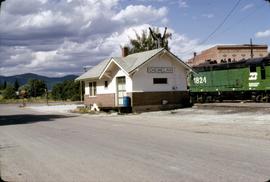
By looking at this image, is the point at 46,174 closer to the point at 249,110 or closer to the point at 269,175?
the point at 269,175

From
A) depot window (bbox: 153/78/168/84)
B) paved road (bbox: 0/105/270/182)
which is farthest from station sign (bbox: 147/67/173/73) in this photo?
paved road (bbox: 0/105/270/182)

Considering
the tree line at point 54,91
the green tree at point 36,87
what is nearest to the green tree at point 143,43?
the tree line at point 54,91

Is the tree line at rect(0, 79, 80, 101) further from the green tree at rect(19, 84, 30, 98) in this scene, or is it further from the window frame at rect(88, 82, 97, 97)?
the window frame at rect(88, 82, 97, 97)

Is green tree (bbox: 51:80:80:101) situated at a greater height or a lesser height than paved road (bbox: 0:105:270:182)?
greater

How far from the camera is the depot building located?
1462 inches

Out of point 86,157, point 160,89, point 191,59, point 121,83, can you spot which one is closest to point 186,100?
point 160,89

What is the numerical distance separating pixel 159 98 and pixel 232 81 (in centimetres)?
663

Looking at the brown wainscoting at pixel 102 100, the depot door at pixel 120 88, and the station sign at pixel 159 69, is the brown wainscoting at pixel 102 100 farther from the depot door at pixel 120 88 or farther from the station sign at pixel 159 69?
the station sign at pixel 159 69

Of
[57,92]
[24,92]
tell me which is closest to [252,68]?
[57,92]

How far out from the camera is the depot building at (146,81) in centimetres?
3712

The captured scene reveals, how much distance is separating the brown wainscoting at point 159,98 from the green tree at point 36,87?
3596 inches

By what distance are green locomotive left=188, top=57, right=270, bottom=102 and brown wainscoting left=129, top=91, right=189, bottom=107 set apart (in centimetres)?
387

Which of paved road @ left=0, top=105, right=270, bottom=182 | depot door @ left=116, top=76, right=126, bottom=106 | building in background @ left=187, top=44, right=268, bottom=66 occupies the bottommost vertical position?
paved road @ left=0, top=105, right=270, bottom=182

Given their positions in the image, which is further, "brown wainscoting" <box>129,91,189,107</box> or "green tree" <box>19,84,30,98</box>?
"green tree" <box>19,84,30,98</box>
